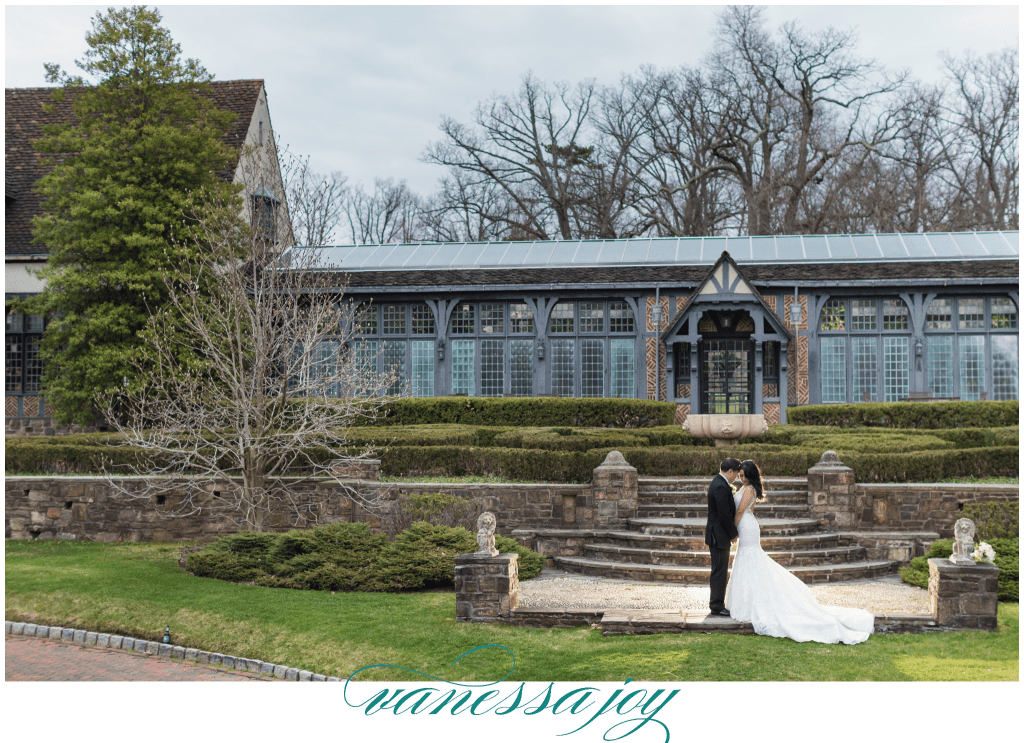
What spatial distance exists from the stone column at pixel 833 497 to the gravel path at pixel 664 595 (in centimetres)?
126

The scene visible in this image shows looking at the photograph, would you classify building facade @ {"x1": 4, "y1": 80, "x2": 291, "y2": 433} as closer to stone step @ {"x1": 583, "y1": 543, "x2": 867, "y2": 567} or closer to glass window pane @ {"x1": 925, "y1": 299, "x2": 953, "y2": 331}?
stone step @ {"x1": 583, "y1": 543, "x2": 867, "y2": 567}

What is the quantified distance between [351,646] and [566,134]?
123 ft

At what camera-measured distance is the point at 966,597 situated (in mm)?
9023

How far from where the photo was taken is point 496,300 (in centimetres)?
2494

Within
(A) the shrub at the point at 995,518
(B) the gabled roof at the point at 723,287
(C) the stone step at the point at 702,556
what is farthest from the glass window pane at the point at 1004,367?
(C) the stone step at the point at 702,556

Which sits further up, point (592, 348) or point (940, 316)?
point (940, 316)

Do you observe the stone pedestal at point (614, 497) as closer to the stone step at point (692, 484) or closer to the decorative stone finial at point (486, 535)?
the stone step at point (692, 484)

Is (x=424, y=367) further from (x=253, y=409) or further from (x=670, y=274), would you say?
(x=253, y=409)

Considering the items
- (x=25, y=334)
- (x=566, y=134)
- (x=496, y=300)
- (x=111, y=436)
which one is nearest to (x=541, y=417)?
(x=496, y=300)

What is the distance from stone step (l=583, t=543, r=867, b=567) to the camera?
11727mm

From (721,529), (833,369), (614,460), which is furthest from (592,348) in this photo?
(721,529)

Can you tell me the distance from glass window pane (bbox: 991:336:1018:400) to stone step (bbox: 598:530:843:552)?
533 inches

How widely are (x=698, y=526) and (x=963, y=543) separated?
3738 mm

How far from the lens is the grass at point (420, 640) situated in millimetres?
7887
